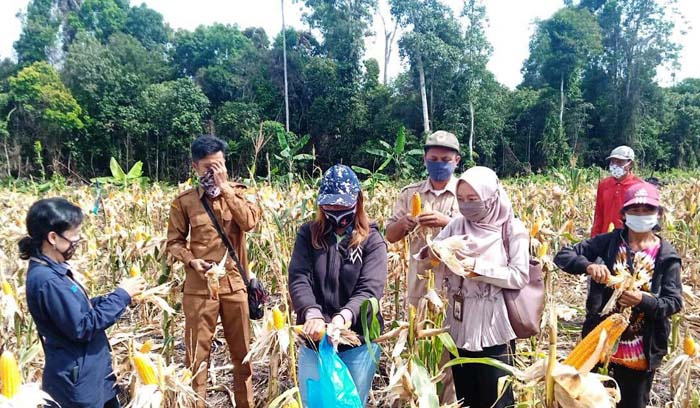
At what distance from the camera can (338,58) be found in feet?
91.6

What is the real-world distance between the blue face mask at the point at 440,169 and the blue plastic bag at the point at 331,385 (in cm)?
117

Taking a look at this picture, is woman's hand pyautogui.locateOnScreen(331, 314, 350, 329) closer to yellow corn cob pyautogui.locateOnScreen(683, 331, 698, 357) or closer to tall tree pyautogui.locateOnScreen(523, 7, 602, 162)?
yellow corn cob pyautogui.locateOnScreen(683, 331, 698, 357)

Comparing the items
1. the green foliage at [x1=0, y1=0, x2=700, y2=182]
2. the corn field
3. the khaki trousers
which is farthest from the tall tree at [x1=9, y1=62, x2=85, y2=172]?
the khaki trousers

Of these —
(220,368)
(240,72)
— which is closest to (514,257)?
(220,368)

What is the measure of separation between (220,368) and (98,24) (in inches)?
2023

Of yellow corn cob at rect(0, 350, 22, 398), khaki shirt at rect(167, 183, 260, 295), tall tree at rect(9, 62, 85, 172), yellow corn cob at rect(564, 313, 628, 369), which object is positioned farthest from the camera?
tall tree at rect(9, 62, 85, 172)

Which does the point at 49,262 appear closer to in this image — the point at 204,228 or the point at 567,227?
the point at 204,228

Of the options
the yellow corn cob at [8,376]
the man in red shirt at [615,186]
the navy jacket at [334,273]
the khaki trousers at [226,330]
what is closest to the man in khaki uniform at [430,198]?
the navy jacket at [334,273]

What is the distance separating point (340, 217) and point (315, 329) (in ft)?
1.62

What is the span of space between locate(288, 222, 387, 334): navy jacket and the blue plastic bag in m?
0.26

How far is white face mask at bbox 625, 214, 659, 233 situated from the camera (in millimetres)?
1910

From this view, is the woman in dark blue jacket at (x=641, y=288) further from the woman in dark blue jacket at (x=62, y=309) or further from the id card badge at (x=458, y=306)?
the woman in dark blue jacket at (x=62, y=309)

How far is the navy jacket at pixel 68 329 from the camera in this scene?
5.58ft

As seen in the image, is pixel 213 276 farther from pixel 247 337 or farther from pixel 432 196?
pixel 432 196
